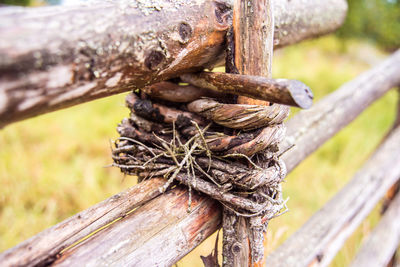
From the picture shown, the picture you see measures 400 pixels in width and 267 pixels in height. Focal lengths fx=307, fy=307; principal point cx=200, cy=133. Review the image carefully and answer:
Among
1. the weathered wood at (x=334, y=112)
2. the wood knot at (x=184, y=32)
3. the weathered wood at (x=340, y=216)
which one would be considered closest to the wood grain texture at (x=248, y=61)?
the wood knot at (x=184, y=32)

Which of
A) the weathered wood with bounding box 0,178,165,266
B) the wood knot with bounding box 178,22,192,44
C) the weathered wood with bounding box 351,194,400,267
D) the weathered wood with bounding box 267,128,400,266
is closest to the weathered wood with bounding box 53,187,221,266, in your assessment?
the weathered wood with bounding box 0,178,165,266

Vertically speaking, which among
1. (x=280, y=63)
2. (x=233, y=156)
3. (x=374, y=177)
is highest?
(x=233, y=156)

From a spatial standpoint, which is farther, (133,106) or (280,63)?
(280,63)

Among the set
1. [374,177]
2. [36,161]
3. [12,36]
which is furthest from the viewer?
[36,161]

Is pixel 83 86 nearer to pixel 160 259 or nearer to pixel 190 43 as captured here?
pixel 190 43

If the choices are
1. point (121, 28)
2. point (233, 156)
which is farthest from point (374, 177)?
point (121, 28)

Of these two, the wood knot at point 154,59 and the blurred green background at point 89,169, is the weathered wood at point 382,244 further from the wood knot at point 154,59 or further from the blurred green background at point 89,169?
the wood knot at point 154,59

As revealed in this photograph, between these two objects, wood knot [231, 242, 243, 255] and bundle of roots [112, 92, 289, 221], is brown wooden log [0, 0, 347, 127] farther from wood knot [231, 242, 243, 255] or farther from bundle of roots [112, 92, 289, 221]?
wood knot [231, 242, 243, 255]
